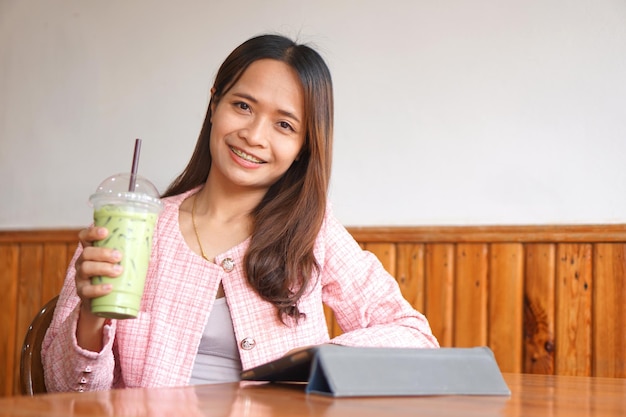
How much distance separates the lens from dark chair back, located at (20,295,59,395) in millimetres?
1575

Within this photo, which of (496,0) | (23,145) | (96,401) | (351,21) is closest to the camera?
(96,401)

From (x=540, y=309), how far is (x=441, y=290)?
0.32m

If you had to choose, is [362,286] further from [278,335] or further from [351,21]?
[351,21]

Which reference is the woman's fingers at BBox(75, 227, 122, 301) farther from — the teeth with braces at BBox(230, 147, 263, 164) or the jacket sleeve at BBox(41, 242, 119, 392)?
the teeth with braces at BBox(230, 147, 263, 164)

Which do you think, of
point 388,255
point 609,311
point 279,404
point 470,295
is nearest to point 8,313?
point 388,255

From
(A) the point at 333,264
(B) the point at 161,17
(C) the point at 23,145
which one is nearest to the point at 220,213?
(A) the point at 333,264

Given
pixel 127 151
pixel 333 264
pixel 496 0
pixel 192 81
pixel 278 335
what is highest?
pixel 496 0

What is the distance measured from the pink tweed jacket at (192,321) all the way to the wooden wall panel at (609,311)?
982mm

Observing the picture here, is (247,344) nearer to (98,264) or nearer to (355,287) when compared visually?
(355,287)

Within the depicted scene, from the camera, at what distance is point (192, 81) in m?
3.28

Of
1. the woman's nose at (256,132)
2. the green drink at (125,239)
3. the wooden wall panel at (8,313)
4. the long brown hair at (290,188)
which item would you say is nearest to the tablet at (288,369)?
the green drink at (125,239)

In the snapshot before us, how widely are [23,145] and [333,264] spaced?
2.08 m

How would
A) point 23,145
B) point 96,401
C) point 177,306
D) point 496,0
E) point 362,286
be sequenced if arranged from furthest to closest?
point 23,145 < point 496,0 < point 362,286 < point 177,306 < point 96,401

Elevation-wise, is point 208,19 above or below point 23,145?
above
